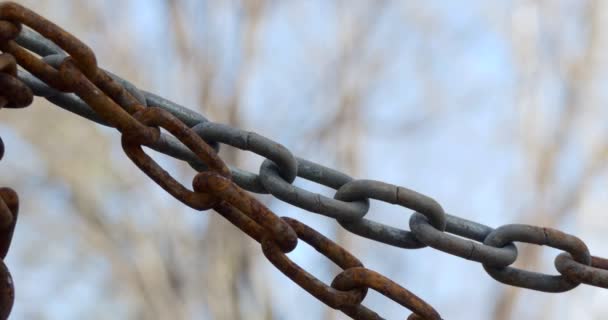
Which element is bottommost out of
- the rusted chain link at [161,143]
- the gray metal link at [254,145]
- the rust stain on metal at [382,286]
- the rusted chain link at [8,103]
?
the rusted chain link at [8,103]

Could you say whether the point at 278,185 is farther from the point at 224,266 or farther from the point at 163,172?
the point at 224,266

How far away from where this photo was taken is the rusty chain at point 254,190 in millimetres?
423

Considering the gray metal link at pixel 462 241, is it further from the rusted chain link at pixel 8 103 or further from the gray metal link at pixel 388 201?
the rusted chain link at pixel 8 103

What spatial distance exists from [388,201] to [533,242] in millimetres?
93

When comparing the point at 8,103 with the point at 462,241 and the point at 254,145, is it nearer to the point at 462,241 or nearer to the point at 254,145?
the point at 254,145

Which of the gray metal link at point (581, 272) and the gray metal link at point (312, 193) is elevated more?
the gray metal link at point (581, 272)

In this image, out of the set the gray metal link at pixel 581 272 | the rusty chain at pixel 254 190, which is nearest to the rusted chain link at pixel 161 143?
the rusty chain at pixel 254 190

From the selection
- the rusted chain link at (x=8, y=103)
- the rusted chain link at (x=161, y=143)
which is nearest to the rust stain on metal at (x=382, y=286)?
the rusted chain link at (x=161, y=143)

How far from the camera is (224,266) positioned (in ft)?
9.32

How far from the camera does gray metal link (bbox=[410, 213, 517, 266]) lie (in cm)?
47

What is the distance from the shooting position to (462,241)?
0.48 metres

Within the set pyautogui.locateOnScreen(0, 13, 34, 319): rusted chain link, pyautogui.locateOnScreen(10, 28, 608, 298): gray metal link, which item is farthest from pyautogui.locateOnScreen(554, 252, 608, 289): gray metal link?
pyautogui.locateOnScreen(0, 13, 34, 319): rusted chain link

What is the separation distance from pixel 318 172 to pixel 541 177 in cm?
244

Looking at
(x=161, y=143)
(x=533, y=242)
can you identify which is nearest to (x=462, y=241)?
(x=533, y=242)
